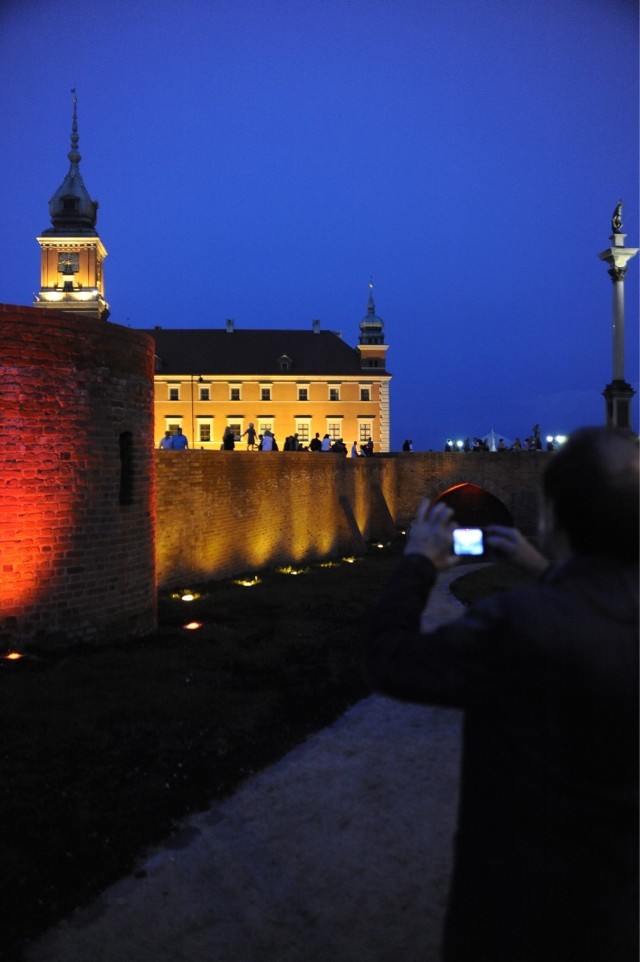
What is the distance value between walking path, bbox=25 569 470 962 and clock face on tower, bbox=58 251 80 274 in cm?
6598

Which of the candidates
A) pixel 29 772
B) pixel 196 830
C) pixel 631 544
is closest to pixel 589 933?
pixel 631 544

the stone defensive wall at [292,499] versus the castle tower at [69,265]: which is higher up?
the castle tower at [69,265]

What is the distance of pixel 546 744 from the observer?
1.70 m

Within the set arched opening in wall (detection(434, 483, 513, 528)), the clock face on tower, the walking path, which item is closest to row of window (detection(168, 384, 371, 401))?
arched opening in wall (detection(434, 483, 513, 528))

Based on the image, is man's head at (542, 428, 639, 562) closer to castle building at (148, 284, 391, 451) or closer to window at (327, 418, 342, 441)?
castle building at (148, 284, 391, 451)

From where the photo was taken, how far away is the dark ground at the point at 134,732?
472 centimetres

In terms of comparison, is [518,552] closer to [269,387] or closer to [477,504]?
[477,504]

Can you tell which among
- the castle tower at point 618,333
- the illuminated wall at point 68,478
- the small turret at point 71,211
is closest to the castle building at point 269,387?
the small turret at point 71,211

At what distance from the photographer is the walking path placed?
12.9 feet

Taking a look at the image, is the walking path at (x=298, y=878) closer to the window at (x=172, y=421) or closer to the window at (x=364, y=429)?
the window at (x=364, y=429)

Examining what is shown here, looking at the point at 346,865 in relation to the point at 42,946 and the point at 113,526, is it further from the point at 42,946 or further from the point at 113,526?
the point at 113,526

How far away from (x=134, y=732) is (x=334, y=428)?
54.3m

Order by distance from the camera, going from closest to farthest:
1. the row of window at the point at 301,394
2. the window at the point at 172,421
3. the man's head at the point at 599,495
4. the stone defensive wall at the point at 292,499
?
the man's head at the point at 599,495, the stone defensive wall at the point at 292,499, the window at the point at 172,421, the row of window at the point at 301,394

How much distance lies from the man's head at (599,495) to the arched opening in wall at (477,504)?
1534 inches
